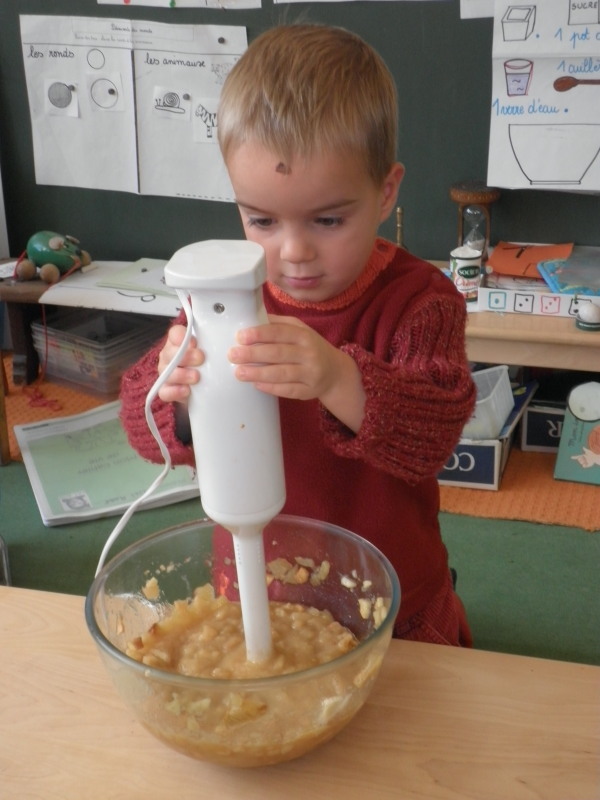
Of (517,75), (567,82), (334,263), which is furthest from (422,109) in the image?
(334,263)

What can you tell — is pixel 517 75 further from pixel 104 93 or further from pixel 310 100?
pixel 310 100

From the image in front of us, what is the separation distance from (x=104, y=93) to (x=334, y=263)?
6.33 ft

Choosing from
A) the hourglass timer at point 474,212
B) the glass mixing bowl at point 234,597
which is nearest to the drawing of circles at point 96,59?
the hourglass timer at point 474,212

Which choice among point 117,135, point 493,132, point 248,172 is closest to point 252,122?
point 248,172

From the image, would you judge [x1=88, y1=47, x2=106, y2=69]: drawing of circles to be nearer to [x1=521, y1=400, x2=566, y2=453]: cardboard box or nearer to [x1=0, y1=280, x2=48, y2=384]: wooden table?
[x1=0, y1=280, x2=48, y2=384]: wooden table

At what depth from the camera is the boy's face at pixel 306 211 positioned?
0.77 meters

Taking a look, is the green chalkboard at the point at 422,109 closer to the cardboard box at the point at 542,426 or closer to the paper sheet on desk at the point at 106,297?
the paper sheet on desk at the point at 106,297

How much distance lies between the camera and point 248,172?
0.78 metres

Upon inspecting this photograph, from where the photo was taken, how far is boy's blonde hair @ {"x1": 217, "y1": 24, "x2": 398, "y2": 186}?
77 centimetres

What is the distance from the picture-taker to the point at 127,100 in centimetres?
251

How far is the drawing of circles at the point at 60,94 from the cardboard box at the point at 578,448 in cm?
159

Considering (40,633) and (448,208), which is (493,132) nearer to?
(448,208)

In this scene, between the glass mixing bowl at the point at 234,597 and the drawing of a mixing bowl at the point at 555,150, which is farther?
the drawing of a mixing bowl at the point at 555,150

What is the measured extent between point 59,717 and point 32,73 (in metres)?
2.26
